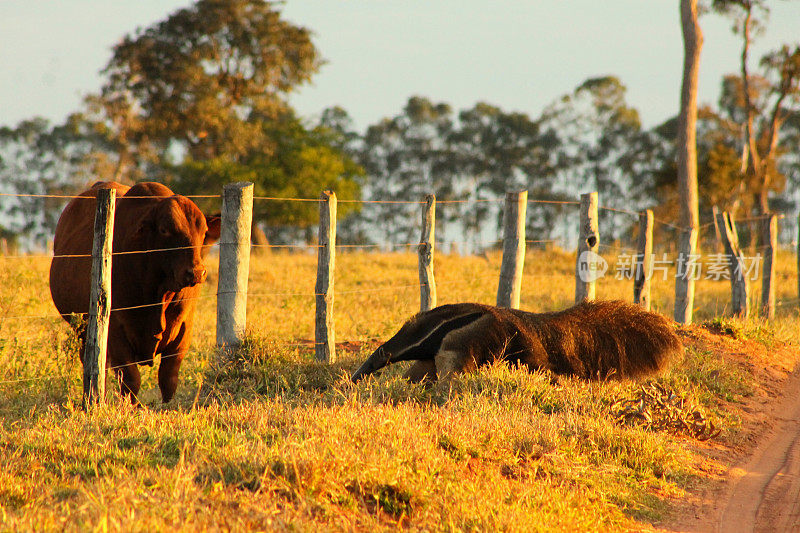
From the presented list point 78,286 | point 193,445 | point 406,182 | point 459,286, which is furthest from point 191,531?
point 406,182

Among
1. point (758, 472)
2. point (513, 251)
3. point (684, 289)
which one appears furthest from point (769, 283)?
point (758, 472)

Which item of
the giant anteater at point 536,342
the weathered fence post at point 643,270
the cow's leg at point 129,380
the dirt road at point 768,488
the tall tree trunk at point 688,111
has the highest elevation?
the tall tree trunk at point 688,111

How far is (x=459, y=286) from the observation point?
17.3 meters

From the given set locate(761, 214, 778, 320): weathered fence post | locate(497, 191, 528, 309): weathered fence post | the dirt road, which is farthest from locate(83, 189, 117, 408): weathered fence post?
A: locate(761, 214, 778, 320): weathered fence post

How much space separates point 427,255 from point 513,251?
1.15m

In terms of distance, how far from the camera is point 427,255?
29.1 feet

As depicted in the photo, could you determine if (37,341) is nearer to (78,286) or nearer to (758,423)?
(78,286)

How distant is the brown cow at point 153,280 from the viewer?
622 cm

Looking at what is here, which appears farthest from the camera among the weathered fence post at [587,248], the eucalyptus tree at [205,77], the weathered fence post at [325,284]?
the eucalyptus tree at [205,77]

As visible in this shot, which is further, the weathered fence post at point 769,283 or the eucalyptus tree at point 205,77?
the eucalyptus tree at point 205,77

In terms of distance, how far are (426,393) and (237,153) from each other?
2637cm

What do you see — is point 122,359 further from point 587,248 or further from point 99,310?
point 587,248

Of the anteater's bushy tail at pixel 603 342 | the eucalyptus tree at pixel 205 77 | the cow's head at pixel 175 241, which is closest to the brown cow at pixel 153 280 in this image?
the cow's head at pixel 175 241

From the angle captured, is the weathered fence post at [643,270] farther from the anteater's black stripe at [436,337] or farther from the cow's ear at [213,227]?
the cow's ear at [213,227]
